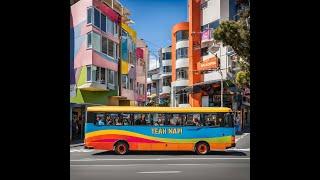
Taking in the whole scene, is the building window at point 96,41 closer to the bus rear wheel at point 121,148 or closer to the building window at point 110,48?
the building window at point 110,48

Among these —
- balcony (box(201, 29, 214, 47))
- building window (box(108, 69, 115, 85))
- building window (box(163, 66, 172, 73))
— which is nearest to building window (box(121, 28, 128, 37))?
building window (box(108, 69, 115, 85))

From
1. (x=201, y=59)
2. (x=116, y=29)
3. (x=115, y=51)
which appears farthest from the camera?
(x=201, y=59)

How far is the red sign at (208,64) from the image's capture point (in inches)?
1738

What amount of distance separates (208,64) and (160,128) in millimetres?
24397

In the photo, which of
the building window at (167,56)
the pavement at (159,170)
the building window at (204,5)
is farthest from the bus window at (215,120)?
the building window at (167,56)

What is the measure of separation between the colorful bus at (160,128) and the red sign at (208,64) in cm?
2136

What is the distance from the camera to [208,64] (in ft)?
150

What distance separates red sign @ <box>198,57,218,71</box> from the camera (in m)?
44.1

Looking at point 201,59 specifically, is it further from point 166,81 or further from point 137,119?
point 137,119

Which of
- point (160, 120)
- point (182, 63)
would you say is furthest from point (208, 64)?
point (160, 120)
